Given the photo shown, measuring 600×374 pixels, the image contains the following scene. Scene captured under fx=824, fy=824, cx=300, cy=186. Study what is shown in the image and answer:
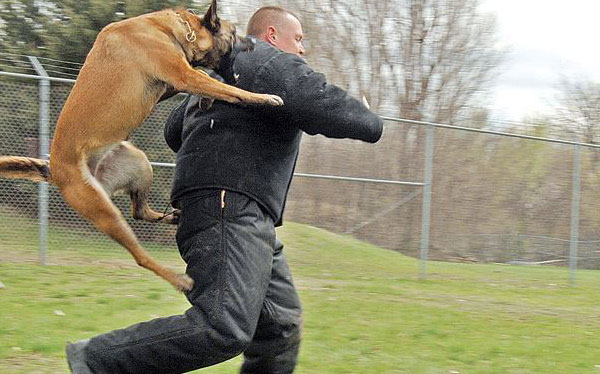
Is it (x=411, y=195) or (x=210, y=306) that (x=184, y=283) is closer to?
(x=210, y=306)

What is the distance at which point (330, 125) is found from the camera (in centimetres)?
340

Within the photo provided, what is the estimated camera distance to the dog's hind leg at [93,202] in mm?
3383

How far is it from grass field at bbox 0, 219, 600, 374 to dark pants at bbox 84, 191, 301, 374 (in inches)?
63.7

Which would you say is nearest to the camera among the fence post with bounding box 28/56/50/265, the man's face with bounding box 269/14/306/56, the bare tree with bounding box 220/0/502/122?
the man's face with bounding box 269/14/306/56

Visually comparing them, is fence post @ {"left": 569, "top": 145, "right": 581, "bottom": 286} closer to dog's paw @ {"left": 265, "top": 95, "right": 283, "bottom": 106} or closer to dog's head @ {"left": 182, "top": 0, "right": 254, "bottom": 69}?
dog's head @ {"left": 182, "top": 0, "right": 254, "bottom": 69}

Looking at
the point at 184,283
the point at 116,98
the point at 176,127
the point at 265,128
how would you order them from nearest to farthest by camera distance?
the point at 116,98
the point at 184,283
the point at 265,128
the point at 176,127

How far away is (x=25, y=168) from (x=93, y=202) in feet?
1.39

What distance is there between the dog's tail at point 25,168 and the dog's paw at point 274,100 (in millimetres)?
1008

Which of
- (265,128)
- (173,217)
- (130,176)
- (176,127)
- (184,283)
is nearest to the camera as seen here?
(184,283)

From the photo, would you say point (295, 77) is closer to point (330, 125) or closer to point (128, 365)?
point (330, 125)

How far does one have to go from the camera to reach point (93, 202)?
3408 mm

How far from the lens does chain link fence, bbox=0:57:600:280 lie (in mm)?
8945

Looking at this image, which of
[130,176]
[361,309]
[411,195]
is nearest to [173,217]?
[130,176]

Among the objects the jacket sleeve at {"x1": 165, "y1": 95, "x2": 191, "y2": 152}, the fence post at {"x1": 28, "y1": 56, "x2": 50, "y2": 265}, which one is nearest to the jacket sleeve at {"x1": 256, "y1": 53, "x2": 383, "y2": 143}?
the jacket sleeve at {"x1": 165, "y1": 95, "x2": 191, "y2": 152}
